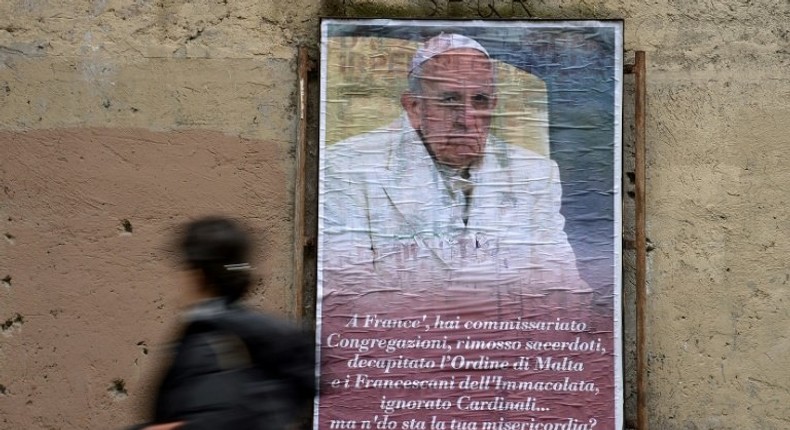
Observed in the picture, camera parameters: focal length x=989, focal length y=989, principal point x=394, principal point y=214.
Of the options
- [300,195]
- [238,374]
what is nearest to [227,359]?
[238,374]

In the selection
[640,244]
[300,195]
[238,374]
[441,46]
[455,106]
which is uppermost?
[441,46]

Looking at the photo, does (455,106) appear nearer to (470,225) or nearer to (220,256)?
(470,225)

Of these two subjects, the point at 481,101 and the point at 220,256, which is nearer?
the point at 220,256

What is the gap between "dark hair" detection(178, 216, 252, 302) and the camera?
2436 millimetres

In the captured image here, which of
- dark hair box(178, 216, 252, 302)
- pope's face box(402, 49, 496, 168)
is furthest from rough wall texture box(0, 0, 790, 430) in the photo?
dark hair box(178, 216, 252, 302)

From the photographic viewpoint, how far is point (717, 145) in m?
5.10

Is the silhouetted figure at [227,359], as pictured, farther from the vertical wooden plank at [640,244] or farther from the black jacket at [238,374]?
the vertical wooden plank at [640,244]

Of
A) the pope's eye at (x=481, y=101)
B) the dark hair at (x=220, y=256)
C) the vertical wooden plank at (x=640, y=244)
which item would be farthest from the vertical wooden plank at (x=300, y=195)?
the dark hair at (x=220, y=256)

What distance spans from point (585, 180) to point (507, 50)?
762 millimetres

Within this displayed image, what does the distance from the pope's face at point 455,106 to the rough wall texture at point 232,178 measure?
31 cm

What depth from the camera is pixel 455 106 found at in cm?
498

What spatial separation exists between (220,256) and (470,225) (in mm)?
2609

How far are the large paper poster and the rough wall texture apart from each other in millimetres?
198

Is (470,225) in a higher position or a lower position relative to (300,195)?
lower
